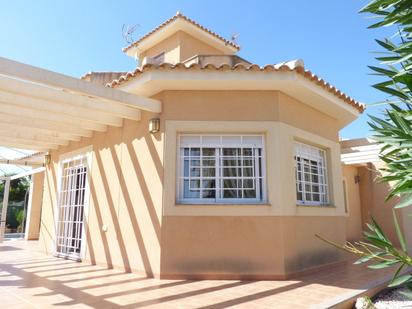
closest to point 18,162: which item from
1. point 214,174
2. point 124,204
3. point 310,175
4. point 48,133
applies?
point 48,133

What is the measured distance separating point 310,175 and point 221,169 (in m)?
3.75

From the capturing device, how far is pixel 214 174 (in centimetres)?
991

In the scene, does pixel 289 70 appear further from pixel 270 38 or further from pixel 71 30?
pixel 71 30

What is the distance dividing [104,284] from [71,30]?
10822mm

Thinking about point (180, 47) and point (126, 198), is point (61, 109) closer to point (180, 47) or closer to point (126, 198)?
point (126, 198)

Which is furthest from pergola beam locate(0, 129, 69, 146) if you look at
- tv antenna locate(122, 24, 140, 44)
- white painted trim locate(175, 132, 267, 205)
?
tv antenna locate(122, 24, 140, 44)

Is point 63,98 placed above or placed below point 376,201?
above

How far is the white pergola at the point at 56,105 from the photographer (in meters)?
7.83

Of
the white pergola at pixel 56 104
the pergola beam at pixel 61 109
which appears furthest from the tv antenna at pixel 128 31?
the pergola beam at pixel 61 109

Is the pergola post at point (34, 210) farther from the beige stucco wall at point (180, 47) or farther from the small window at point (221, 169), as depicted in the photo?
the small window at point (221, 169)

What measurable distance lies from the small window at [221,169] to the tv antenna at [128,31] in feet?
38.6

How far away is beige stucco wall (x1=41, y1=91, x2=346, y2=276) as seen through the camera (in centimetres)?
927

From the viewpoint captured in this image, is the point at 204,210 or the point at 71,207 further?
the point at 71,207

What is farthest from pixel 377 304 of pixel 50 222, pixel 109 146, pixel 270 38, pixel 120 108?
pixel 50 222
